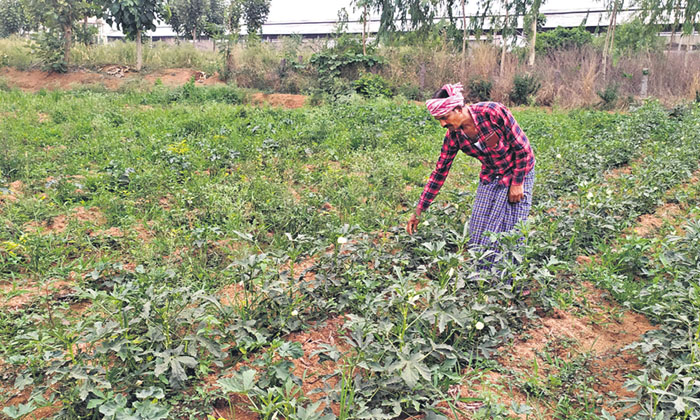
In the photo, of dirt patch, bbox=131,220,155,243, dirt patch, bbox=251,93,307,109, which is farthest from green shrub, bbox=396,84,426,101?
dirt patch, bbox=131,220,155,243

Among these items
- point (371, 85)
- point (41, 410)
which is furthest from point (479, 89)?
point (41, 410)

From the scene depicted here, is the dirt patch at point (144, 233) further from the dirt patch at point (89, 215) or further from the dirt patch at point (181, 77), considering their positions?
the dirt patch at point (181, 77)

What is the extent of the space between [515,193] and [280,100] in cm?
1251

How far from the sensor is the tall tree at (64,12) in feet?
56.5

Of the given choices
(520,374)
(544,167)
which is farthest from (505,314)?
(544,167)

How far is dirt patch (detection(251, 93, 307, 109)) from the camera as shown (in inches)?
564

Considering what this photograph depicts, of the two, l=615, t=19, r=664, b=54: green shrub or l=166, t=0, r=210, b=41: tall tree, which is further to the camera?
l=166, t=0, r=210, b=41: tall tree

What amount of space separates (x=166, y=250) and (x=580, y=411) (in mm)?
3154

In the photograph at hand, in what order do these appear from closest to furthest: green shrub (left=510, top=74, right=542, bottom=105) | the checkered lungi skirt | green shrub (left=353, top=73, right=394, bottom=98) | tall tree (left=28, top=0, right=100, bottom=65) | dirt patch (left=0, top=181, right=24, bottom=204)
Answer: the checkered lungi skirt, dirt patch (left=0, top=181, right=24, bottom=204), green shrub (left=510, top=74, right=542, bottom=105), green shrub (left=353, top=73, right=394, bottom=98), tall tree (left=28, top=0, right=100, bottom=65)

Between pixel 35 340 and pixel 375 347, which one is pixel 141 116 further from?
pixel 375 347

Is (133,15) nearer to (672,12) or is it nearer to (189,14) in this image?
(189,14)

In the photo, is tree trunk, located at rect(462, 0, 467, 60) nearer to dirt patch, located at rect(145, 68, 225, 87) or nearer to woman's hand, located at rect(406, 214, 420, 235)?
dirt patch, located at rect(145, 68, 225, 87)

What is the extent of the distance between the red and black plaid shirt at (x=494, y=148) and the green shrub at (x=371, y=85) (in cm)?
1213

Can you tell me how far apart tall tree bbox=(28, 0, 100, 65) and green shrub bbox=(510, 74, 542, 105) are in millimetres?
15228
